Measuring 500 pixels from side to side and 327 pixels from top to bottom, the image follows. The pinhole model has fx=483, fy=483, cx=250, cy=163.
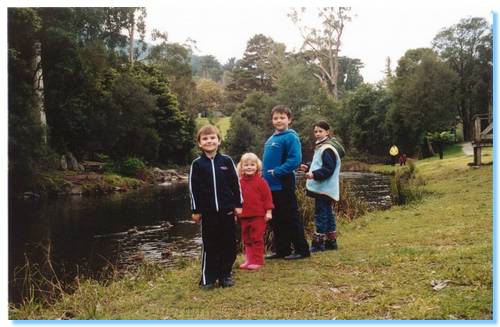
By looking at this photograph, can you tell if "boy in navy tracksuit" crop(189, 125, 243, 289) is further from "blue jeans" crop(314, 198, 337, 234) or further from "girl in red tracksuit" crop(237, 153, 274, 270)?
"blue jeans" crop(314, 198, 337, 234)

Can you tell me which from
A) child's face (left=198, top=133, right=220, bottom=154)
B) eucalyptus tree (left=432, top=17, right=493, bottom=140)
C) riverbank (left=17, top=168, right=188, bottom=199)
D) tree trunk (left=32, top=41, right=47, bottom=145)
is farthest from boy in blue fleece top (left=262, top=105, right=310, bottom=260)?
tree trunk (left=32, top=41, right=47, bottom=145)

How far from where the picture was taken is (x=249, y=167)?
484cm

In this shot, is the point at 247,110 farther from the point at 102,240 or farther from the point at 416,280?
the point at 416,280

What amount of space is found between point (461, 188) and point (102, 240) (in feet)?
26.0

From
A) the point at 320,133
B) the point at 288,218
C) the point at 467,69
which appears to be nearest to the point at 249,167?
the point at 288,218

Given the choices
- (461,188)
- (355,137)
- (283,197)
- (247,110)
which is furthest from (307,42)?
(283,197)

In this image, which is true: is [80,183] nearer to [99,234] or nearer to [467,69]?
[99,234]

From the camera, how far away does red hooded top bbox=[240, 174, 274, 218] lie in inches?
187

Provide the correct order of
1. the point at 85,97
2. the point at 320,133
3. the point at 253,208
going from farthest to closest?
1. the point at 85,97
2. the point at 320,133
3. the point at 253,208

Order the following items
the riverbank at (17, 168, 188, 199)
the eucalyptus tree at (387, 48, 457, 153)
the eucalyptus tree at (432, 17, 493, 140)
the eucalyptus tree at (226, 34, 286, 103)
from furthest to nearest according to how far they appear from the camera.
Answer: the eucalyptus tree at (226, 34, 286, 103) < the eucalyptus tree at (387, 48, 457, 153) < the riverbank at (17, 168, 188, 199) < the eucalyptus tree at (432, 17, 493, 140)

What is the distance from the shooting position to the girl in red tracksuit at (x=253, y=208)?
4.76 m

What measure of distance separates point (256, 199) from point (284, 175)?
431 mm

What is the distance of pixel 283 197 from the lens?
5059 mm

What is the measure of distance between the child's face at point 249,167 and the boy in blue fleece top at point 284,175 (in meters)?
0.22
